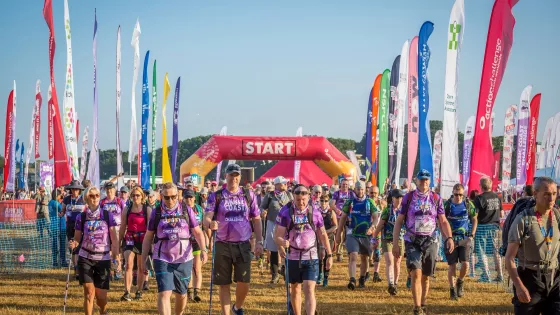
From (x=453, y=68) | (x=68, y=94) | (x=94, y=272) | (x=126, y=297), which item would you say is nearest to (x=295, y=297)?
(x=94, y=272)

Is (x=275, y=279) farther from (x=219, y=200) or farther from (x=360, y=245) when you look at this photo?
(x=219, y=200)

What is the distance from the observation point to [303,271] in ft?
27.0

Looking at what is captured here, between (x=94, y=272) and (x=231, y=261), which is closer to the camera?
(x=231, y=261)

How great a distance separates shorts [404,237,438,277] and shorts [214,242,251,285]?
2.53m

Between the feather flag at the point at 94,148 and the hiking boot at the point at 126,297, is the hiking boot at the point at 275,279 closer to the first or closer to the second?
the hiking boot at the point at 126,297

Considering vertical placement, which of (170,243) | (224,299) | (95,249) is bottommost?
(224,299)

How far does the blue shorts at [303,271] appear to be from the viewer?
26.9 ft

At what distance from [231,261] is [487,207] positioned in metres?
6.24

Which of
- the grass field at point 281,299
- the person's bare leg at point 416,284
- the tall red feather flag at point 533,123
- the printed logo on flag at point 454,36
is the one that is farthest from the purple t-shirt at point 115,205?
the tall red feather flag at point 533,123

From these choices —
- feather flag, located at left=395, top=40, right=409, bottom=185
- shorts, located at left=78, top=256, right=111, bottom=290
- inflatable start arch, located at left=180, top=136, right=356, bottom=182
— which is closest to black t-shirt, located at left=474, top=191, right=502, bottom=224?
shorts, located at left=78, top=256, right=111, bottom=290

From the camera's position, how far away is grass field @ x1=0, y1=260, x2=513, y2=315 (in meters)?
10.2

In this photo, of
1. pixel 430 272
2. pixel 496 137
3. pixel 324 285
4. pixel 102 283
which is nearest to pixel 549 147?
pixel 324 285

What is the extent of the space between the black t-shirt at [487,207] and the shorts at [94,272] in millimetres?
7442

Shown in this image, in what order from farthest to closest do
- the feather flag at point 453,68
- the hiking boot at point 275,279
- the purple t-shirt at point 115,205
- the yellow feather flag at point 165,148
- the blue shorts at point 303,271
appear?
the yellow feather flag at point 165,148 → the feather flag at point 453,68 → the hiking boot at point 275,279 → the purple t-shirt at point 115,205 → the blue shorts at point 303,271
